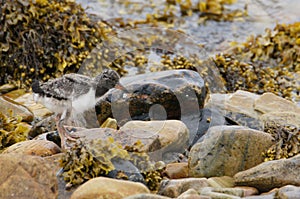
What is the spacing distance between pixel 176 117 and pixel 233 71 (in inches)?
97.6

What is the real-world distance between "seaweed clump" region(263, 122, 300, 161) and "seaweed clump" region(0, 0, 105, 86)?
3.68 m

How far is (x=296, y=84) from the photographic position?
30.7 feet

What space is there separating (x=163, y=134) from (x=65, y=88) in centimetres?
116

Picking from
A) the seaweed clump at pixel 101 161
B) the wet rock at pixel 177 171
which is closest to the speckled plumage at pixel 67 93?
the seaweed clump at pixel 101 161

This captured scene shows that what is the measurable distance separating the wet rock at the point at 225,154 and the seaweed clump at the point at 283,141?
147 mm

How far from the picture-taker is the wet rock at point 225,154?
5.62 m

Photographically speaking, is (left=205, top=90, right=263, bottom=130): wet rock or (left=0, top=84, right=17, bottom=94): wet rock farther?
(left=0, top=84, right=17, bottom=94): wet rock

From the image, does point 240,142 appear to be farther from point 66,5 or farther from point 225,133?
point 66,5

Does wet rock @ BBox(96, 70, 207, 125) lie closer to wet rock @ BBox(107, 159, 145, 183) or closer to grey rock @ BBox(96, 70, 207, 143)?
grey rock @ BBox(96, 70, 207, 143)

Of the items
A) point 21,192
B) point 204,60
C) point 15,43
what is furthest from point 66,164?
point 204,60

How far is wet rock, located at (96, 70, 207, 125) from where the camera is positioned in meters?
6.80

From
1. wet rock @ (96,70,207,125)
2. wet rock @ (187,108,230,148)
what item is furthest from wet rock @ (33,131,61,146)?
wet rock @ (187,108,230,148)

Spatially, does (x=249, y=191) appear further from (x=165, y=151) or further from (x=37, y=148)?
(x=37, y=148)

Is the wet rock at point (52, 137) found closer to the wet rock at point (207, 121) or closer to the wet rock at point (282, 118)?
the wet rock at point (207, 121)
